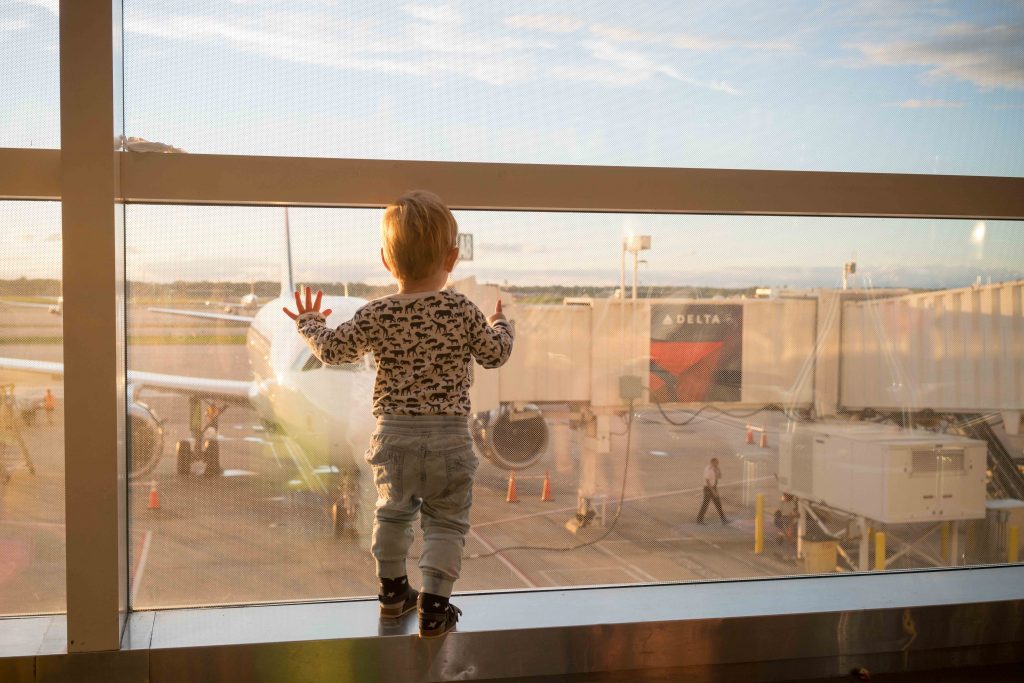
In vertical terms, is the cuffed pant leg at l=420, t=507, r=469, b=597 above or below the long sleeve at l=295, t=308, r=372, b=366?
below

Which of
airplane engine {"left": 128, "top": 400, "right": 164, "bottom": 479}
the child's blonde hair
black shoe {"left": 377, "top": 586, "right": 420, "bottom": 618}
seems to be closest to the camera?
the child's blonde hair

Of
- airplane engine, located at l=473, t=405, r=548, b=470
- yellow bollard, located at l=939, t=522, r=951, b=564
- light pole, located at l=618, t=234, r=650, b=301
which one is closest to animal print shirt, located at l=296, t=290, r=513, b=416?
airplane engine, located at l=473, t=405, r=548, b=470

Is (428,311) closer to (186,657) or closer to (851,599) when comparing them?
(186,657)

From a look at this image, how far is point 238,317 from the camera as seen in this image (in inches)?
81.3

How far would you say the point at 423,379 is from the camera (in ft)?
5.83

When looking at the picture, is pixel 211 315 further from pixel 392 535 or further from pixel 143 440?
pixel 392 535

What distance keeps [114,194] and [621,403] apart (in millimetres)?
1383

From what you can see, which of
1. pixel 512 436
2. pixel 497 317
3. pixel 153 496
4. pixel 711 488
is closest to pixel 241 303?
pixel 153 496

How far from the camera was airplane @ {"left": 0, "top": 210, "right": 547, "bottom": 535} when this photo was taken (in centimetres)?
200

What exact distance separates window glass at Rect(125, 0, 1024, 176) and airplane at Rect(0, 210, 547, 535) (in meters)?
0.36

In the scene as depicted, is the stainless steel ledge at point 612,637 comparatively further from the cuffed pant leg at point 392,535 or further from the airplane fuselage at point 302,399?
the airplane fuselage at point 302,399

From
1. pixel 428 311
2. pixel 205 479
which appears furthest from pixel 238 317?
pixel 428 311

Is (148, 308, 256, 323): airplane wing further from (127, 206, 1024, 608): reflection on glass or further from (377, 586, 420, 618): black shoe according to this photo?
(377, 586, 420, 618): black shoe

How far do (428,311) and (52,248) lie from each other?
953mm
